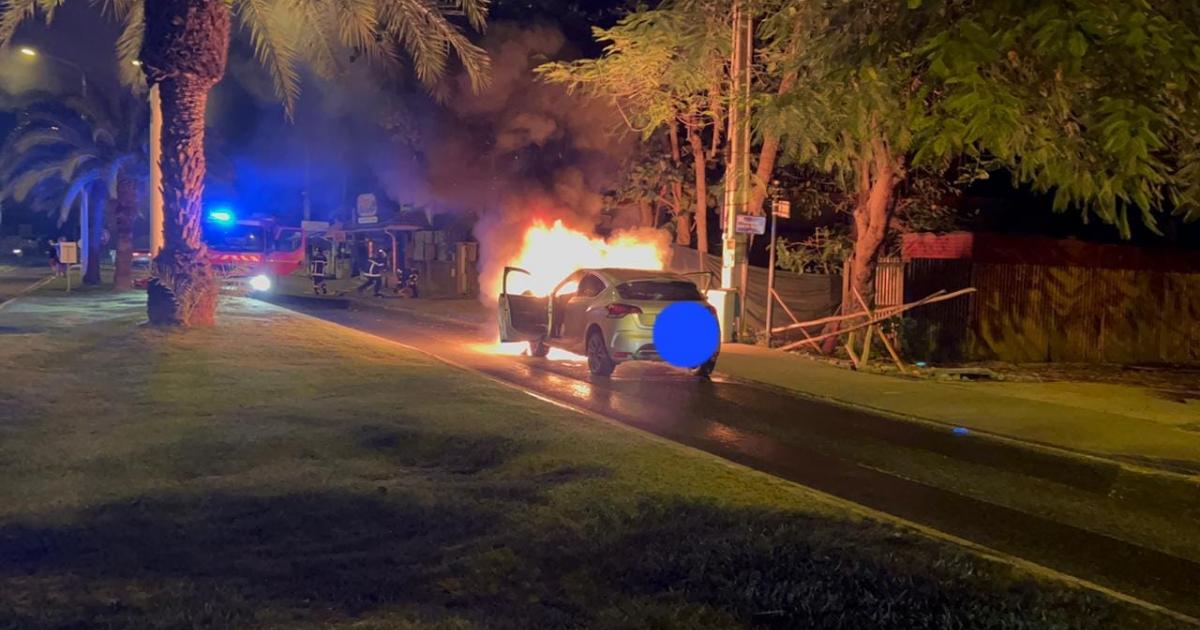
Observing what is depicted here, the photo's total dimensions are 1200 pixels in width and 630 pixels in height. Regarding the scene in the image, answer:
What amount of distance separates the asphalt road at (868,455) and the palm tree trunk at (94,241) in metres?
22.9

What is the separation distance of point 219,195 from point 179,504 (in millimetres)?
38715

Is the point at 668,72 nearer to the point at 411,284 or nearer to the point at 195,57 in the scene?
the point at 195,57

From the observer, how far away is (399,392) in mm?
11430

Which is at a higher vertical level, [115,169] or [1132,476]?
[115,169]

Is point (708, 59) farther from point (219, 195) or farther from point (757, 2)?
point (219, 195)

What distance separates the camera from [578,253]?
76.8 feet

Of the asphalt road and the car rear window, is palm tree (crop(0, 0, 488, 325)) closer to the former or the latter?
the asphalt road

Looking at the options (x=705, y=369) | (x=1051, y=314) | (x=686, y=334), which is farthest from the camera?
(x=1051, y=314)

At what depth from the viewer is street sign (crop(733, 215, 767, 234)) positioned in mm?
18297

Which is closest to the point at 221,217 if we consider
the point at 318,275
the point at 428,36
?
the point at 318,275

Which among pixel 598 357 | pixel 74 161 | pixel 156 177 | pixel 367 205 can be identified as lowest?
pixel 598 357

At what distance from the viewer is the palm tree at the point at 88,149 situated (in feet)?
100

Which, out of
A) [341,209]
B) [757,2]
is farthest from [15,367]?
[341,209]

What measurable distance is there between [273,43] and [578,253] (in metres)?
8.24
